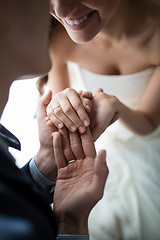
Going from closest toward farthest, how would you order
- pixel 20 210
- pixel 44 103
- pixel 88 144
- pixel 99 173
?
pixel 20 210 < pixel 99 173 < pixel 88 144 < pixel 44 103

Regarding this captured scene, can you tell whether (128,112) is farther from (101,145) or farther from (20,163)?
(20,163)

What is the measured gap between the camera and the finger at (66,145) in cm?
90

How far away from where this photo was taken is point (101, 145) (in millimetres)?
1244

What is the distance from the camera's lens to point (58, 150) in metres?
0.90

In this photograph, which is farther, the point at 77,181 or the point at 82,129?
the point at 82,129

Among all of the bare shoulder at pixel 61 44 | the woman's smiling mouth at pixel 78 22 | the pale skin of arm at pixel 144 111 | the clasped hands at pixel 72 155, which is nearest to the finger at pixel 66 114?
the clasped hands at pixel 72 155

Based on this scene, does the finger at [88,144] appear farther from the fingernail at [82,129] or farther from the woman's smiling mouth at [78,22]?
the woman's smiling mouth at [78,22]

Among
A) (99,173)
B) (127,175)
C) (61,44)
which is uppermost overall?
(61,44)

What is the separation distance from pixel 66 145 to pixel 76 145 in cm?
4

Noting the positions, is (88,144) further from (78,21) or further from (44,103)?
(78,21)

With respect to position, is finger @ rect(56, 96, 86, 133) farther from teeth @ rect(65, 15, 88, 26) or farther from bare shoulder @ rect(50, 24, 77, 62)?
bare shoulder @ rect(50, 24, 77, 62)

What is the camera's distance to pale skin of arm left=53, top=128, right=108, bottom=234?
703mm

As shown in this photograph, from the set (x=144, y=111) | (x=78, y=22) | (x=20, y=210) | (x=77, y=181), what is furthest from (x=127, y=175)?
(x=20, y=210)

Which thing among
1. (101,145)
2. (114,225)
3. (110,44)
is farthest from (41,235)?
(110,44)
